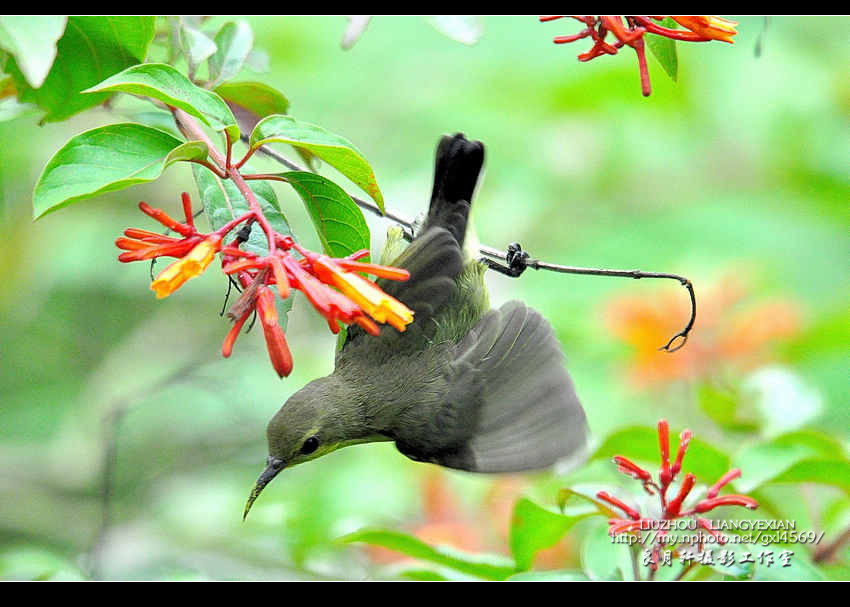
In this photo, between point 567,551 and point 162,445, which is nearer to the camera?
point 567,551

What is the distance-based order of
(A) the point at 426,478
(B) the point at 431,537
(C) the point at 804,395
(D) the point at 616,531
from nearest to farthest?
(D) the point at 616,531, (C) the point at 804,395, (B) the point at 431,537, (A) the point at 426,478

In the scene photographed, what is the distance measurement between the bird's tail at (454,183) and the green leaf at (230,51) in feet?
1.64

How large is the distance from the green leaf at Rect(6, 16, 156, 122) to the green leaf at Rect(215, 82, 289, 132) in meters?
0.23

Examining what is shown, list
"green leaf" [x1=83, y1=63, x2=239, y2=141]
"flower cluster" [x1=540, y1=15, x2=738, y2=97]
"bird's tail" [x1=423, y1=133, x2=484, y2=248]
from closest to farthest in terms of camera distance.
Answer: "green leaf" [x1=83, y1=63, x2=239, y2=141] → "flower cluster" [x1=540, y1=15, x2=738, y2=97] → "bird's tail" [x1=423, y1=133, x2=484, y2=248]

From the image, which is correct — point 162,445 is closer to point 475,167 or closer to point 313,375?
point 313,375

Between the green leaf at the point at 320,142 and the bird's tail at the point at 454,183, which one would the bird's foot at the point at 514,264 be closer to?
the bird's tail at the point at 454,183

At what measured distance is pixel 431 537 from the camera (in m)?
2.78

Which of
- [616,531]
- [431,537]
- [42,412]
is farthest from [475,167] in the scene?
[42,412]

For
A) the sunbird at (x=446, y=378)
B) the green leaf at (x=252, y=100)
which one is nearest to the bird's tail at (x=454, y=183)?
the sunbird at (x=446, y=378)

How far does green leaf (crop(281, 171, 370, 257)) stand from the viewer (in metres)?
1.40

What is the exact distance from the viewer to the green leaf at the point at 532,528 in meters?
1.77

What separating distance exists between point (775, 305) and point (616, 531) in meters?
1.63

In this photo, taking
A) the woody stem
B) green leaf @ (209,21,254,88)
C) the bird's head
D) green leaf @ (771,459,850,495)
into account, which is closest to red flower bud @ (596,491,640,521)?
green leaf @ (771,459,850,495)

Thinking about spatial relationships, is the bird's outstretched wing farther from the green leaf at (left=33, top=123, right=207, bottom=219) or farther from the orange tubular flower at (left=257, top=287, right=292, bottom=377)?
the green leaf at (left=33, top=123, right=207, bottom=219)
